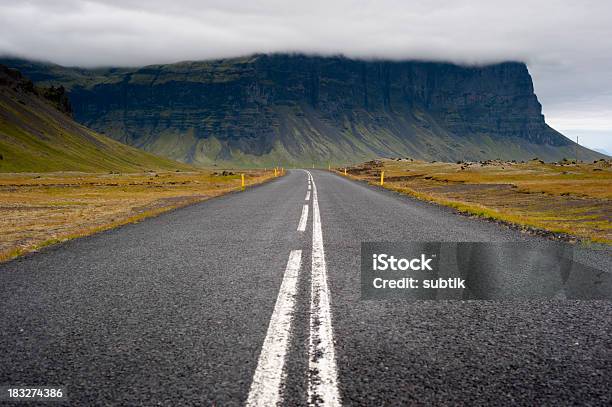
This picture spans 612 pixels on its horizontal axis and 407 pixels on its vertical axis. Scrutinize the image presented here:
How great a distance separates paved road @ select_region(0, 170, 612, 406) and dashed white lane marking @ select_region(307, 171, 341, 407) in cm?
1

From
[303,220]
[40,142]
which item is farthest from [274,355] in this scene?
[40,142]

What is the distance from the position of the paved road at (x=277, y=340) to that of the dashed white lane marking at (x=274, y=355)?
0.05 feet

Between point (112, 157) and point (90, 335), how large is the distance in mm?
199682

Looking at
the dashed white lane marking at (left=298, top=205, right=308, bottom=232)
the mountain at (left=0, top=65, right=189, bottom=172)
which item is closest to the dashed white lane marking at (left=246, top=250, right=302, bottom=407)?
the dashed white lane marking at (left=298, top=205, right=308, bottom=232)

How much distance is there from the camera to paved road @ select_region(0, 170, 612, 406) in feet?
10.4

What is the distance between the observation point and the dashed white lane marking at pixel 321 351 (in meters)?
3.06

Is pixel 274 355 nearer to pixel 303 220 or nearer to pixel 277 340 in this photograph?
pixel 277 340

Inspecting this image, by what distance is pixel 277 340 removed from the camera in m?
4.07

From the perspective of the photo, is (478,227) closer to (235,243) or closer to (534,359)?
(235,243)

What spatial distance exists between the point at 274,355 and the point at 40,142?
185 metres

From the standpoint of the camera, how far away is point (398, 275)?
6645mm

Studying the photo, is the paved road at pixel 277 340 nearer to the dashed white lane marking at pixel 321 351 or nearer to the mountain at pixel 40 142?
the dashed white lane marking at pixel 321 351

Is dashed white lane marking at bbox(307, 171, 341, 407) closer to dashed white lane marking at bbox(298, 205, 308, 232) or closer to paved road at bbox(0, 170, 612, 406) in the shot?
paved road at bbox(0, 170, 612, 406)

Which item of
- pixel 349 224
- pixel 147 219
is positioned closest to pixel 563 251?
pixel 349 224
